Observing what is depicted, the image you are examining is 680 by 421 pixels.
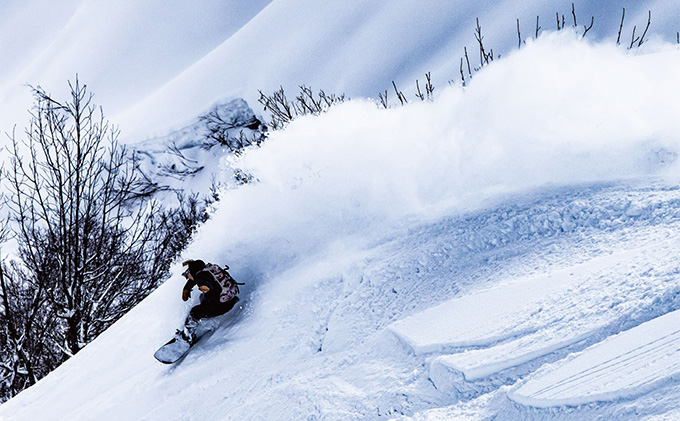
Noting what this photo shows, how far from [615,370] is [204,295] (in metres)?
2.79

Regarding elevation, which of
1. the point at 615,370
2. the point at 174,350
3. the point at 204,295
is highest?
the point at 204,295

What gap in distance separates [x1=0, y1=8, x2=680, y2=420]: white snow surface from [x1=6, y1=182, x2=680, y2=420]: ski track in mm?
11

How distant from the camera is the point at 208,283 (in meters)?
Result: 3.51

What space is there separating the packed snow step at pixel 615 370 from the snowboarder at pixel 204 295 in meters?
2.36

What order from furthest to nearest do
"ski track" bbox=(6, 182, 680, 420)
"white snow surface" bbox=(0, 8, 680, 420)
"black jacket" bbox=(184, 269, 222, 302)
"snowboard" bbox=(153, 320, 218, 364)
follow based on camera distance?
1. "black jacket" bbox=(184, 269, 222, 302)
2. "snowboard" bbox=(153, 320, 218, 364)
3. "white snow surface" bbox=(0, 8, 680, 420)
4. "ski track" bbox=(6, 182, 680, 420)

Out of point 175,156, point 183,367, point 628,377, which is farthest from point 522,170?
point 175,156

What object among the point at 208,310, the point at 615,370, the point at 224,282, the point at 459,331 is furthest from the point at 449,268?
the point at 208,310

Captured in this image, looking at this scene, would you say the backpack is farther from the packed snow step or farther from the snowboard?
the packed snow step

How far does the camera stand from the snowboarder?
3508 millimetres

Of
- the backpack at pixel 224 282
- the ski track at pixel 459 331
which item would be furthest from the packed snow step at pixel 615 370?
the backpack at pixel 224 282

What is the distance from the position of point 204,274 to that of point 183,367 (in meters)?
0.67

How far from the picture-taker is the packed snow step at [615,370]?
1609 millimetres

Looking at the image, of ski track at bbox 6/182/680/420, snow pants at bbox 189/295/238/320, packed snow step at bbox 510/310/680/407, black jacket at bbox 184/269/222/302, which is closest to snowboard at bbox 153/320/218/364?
ski track at bbox 6/182/680/420

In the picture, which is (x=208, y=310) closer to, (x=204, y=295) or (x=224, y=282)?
(x=204, y=295)
